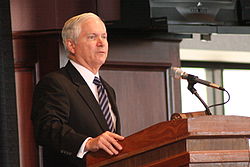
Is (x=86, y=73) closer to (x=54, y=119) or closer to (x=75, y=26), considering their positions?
(x=75, y=26)

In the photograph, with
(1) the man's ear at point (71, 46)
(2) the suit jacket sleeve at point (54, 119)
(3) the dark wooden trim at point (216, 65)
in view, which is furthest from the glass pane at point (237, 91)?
(2) the suit jacket sleeve at point (54, 119)

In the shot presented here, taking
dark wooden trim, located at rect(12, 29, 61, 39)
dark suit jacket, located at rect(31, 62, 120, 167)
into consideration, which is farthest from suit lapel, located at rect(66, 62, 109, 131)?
dark wooden trim, located at rect(12, 29, 61, 39)

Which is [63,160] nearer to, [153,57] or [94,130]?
[94,130]

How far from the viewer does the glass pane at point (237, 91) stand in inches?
294

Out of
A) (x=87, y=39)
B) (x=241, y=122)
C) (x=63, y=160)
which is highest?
(x=87, y=39)

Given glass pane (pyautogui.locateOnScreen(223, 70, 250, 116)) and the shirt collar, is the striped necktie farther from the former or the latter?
glass pane (pyautogui.locateOnScreen(223, 70, 250, 116))

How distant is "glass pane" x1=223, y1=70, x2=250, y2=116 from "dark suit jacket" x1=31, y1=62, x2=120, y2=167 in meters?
4.41

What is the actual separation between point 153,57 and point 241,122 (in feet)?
6.57

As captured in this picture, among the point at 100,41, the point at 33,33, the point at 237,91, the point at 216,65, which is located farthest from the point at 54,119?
the point at 237,91

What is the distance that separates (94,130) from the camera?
308 cm

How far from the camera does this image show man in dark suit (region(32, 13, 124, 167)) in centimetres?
285

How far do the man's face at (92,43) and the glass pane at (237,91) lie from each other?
14.2ft

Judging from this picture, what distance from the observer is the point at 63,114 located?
9.86 ft

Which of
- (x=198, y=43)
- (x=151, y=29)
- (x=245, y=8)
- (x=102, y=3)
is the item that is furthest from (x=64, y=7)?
(x=198, y=43)
